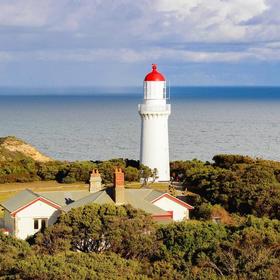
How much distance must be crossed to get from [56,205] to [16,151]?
39365 mm

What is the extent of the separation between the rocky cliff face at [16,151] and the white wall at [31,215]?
34963 mm

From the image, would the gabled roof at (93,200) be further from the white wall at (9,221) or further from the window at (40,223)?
the white wall at (9,221)

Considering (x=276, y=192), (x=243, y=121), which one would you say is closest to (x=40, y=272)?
(x=276, y=192)

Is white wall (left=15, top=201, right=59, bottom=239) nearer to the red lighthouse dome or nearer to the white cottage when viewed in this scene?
the white cottage

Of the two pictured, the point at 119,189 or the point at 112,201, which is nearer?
the point at 112,201

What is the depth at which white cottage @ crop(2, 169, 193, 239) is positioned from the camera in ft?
87.5

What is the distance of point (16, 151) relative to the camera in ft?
216

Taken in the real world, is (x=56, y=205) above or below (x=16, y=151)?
above

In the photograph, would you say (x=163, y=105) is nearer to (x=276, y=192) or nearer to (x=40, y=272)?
(x=276, y=192)

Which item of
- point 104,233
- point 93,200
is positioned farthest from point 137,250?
point 93,200

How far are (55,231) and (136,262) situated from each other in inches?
161

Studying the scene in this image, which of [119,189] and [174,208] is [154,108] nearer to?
[174,208]

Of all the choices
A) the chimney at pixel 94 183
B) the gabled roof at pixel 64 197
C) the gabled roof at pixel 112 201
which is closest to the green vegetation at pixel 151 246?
the gabled roof at pixel 112 201

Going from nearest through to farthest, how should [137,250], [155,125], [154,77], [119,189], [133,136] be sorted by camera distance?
[137,250]
[119,189]
[154,77]
[155,125]
[133,136]
